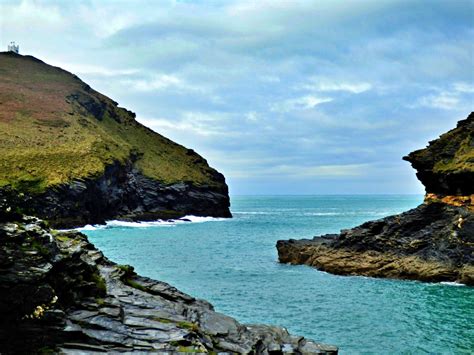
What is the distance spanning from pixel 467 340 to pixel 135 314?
2170 centimetres

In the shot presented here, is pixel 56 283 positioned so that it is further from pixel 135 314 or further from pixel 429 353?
pixel 429 353

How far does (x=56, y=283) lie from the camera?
50.1 ft

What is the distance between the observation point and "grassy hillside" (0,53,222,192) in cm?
11757

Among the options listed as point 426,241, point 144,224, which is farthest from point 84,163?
point 426,241

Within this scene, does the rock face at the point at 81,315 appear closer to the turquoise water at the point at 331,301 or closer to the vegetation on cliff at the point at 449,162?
the turquoise water at the point at 331,301

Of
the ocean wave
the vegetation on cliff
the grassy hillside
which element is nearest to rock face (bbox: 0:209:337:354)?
the vegetation on cliff

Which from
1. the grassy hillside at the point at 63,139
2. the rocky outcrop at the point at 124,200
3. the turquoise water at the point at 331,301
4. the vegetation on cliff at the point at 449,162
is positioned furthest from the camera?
the grassy hillside at the point at 63,139

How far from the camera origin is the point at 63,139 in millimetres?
141125

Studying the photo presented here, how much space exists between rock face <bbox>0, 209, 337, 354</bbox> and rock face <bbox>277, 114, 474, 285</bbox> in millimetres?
32176

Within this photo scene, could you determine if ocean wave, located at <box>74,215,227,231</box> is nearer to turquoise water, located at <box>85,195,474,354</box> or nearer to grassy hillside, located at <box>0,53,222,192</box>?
grassy hillside, located at <box>0,53,222,192</box>

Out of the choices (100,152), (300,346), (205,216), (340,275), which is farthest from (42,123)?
(300,346)

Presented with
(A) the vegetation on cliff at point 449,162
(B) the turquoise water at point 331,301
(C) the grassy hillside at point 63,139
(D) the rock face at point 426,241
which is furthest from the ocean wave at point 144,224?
(A) the vegetation on cliff at point 449,162

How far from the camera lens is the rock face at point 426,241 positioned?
48.1m

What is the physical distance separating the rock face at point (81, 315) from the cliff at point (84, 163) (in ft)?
275
